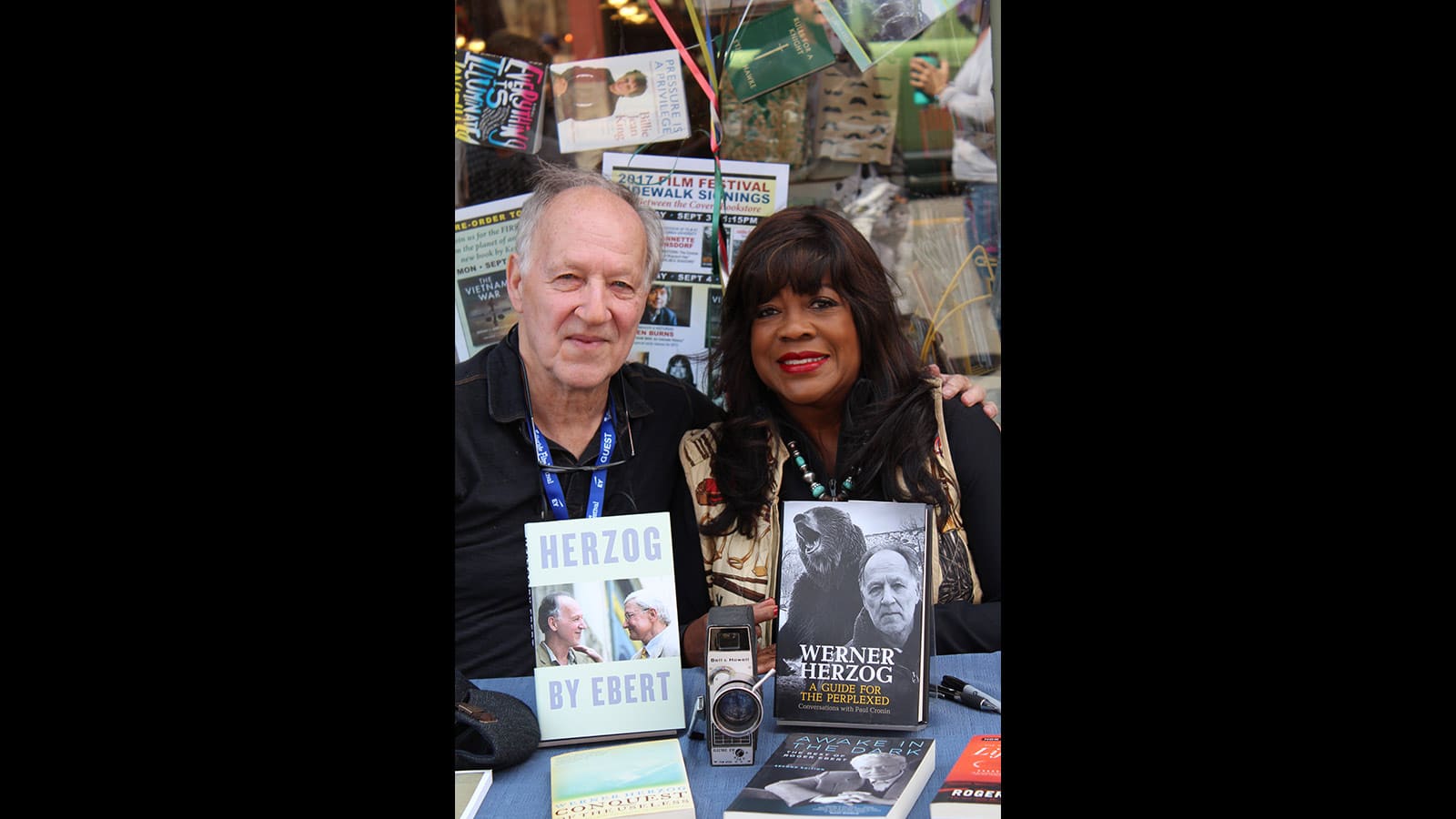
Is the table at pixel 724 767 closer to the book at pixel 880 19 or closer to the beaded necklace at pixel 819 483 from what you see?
the beaded necklace at pixel 819 483

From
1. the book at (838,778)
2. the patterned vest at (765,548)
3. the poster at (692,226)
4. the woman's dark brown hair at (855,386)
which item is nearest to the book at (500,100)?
the poster at (692,226)

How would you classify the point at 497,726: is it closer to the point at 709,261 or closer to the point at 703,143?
the point at 709,261

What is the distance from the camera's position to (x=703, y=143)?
8.63 feet

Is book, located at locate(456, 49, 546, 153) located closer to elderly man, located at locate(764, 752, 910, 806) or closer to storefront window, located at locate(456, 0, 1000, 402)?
storefront window, located at locate(456, 0, 1000, 402)

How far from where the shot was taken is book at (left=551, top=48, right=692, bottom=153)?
2576 millimetres

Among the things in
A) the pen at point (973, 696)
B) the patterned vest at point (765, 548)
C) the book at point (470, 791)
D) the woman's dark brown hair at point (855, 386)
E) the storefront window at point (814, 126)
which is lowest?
the book at point (470, 791)

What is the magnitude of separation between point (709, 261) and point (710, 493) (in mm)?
569

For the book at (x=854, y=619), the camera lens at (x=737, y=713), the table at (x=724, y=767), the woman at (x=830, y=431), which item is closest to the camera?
the table at (x=724, y=767)

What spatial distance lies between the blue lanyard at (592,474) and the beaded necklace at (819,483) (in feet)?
1.36

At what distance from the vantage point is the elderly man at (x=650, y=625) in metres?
2.23

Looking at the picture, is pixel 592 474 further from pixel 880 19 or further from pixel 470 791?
pixel 880 19

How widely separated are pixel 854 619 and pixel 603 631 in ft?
1.69

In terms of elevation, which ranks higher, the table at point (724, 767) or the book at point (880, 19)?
the book at point (880, 19)

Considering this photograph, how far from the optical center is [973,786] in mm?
1824
